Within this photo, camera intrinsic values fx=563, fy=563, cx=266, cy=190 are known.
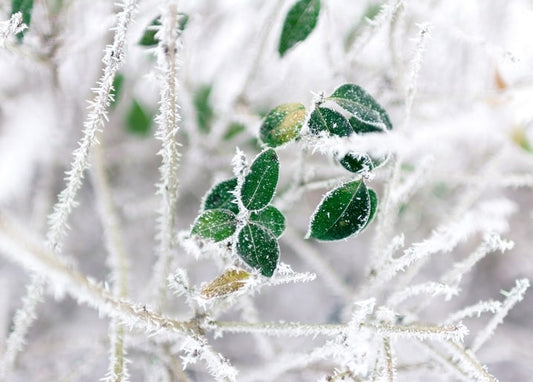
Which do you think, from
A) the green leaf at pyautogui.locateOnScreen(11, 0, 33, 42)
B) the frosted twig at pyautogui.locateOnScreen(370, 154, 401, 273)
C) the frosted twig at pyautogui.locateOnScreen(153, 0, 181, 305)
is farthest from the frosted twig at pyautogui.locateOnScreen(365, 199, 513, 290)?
the green leaf at pyautogui.locateOnScreen(11, 0, 33, 42)

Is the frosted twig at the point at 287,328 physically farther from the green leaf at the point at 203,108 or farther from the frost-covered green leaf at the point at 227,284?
the green leaf at the point at 203,108

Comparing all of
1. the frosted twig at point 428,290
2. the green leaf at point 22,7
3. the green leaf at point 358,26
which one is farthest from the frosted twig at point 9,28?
the green leaf at point 358,26

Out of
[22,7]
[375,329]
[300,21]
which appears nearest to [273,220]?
[375,329]

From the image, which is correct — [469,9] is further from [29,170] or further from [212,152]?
[29,170]

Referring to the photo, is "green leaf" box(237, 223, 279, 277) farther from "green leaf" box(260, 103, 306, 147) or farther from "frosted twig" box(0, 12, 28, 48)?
"frosted twig" box(0, 12, 28, 48)

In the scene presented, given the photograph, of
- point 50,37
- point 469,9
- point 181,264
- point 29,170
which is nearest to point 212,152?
point 181,264
